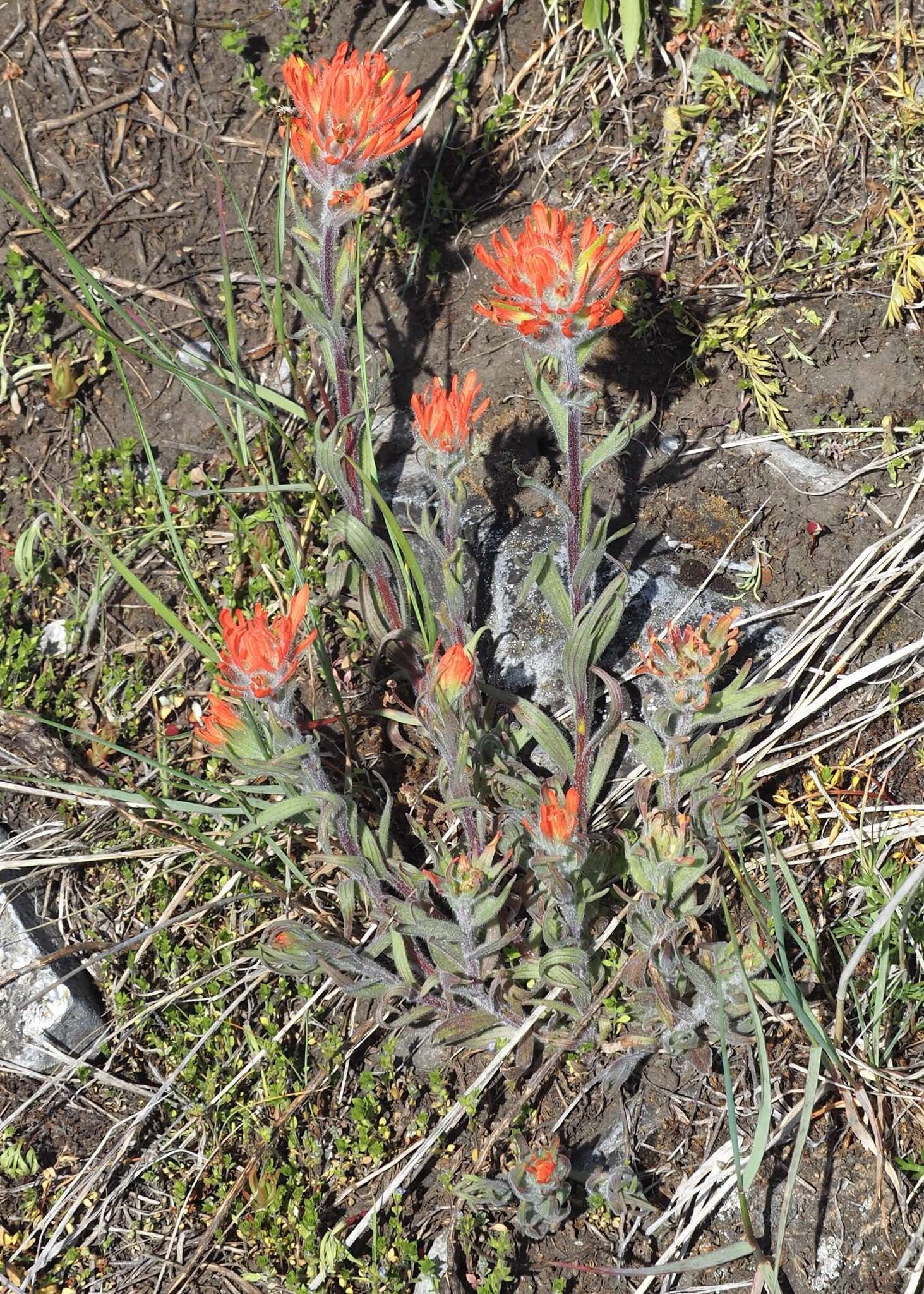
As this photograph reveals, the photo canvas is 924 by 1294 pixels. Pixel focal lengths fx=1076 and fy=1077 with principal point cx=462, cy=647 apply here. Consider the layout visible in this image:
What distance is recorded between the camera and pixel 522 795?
249 centimetres

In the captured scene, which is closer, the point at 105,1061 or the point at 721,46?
the point at 105,1061

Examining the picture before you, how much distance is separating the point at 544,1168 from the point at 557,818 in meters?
0.69

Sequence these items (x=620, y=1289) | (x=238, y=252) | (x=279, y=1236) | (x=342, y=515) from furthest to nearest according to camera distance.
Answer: (x=238, y=252) → (x=342, y=515) → (x=279, y=1236) → (x=620, y=1289)

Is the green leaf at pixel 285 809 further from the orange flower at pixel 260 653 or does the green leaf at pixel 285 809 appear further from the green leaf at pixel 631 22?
the green leaf at pixel 631 22

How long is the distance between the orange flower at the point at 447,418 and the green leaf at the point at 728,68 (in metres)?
1.57

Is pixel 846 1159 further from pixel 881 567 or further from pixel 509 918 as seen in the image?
pixel 881 567

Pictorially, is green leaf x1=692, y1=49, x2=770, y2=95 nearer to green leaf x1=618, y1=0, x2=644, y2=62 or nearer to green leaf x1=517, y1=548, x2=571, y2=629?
green leaf x1=618, y1=0, x2=644, y2=62

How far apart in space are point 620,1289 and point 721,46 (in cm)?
333

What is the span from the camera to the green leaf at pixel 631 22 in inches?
122

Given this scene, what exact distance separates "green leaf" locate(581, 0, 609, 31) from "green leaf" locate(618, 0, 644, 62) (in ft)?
0.16

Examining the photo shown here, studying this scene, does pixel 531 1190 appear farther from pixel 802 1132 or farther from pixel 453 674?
pixel 453 674

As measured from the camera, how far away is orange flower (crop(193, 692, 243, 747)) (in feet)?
6.96

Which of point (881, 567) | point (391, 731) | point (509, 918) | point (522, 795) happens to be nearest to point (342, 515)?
point (391, 731)

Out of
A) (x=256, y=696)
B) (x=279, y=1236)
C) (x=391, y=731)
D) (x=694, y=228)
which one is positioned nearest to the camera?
(x=256, y=696)
